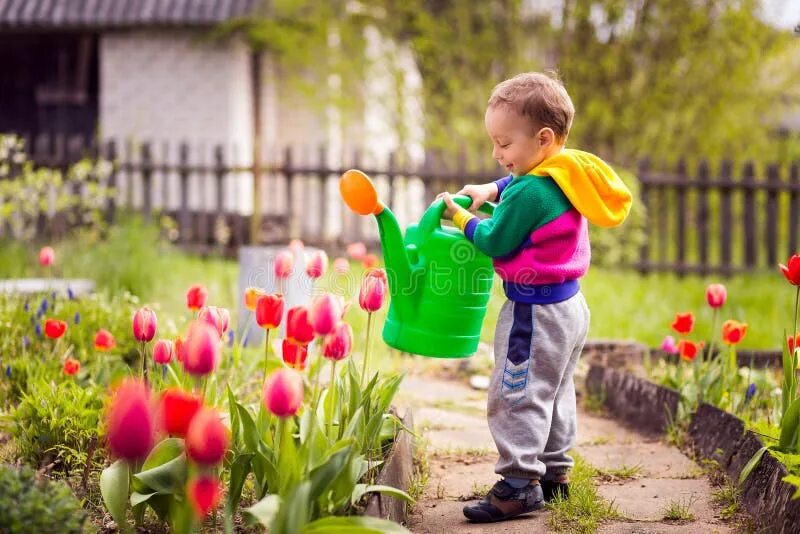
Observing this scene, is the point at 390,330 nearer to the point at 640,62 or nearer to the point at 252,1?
the point at 640,62

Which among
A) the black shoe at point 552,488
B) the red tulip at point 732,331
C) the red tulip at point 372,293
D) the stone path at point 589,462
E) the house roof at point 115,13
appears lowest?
the stone path at point 589,462

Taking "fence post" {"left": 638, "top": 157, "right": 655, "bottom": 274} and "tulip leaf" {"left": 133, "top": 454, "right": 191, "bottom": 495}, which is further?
"fence post" {"left": 638, "top": 157, "right": 655, "bottom": 274}

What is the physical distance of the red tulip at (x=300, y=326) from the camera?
7.16 ft

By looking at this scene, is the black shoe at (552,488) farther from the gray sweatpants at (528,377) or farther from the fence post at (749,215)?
the fence post at (749,215)

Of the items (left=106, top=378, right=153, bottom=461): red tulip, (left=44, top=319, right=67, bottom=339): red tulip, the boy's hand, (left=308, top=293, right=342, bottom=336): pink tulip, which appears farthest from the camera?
(left=44, top=319, right=67, bottom=339): red tulip

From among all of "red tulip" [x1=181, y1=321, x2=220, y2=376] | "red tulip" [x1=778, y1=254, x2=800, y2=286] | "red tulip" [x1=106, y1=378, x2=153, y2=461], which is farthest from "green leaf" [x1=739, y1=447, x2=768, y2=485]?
"red tulip" [x1=106, y1=378, x2=153, y2=461]

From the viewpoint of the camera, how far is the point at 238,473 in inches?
91.0

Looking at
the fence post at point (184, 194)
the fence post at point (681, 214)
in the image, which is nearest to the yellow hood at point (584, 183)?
the fence post at point (681, 214)

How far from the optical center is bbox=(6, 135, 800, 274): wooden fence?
30.6 ft

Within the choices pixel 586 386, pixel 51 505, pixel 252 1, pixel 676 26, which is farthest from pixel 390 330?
pixel 252 1

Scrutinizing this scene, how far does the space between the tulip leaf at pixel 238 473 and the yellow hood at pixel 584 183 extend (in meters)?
1.14

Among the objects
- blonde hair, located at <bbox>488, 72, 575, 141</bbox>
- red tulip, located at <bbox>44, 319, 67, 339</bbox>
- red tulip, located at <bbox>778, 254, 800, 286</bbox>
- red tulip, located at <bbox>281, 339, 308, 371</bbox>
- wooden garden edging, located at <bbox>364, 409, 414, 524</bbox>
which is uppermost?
blonde hair, located at <bbox>488, 72, 575, 141</bbox>

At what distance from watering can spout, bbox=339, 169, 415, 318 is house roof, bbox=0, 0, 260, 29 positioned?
29.8 feet

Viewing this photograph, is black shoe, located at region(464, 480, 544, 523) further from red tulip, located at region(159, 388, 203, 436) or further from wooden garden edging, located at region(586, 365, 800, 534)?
red tulip, located at region(159, 388, 203, 436)
